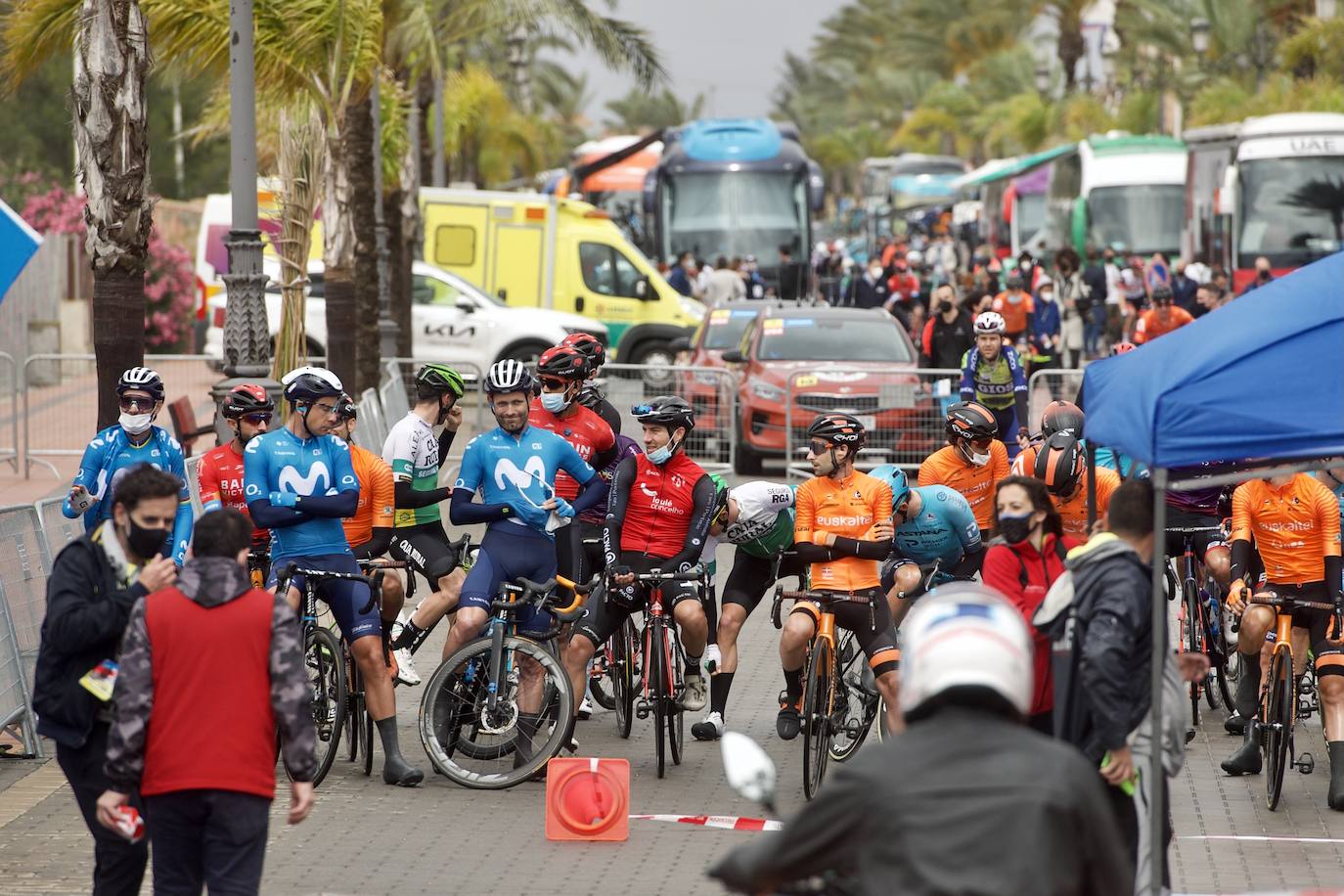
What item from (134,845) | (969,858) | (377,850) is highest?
(969,858)

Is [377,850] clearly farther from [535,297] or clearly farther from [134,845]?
[535,297]

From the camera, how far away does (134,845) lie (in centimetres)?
606

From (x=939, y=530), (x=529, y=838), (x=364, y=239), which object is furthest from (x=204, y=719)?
(x=364, y=239)

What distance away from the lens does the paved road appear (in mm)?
7879

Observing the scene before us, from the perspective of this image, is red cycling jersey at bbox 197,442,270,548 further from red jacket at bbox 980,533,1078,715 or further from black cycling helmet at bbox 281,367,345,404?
red jacket at bbox 980,533,1078,715

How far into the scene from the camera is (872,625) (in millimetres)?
9227

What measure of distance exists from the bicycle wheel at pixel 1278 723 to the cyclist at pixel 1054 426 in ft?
5.03

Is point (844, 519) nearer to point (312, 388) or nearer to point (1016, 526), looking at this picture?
point (1016, 526)

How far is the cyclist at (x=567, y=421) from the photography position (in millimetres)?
10664

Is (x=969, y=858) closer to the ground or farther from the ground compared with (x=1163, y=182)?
closer to the ground

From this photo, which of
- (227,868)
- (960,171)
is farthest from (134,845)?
(960,171)

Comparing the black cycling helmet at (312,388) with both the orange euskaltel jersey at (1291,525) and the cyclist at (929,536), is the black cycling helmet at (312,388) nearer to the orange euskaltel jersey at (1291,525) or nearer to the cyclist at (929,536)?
the cyclist at (929,536)

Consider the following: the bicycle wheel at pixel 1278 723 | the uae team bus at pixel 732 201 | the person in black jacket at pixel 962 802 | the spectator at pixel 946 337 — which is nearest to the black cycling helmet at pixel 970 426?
the bicycle wheel at pixel 1278 723

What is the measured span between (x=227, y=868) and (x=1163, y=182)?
3935 centimetres
